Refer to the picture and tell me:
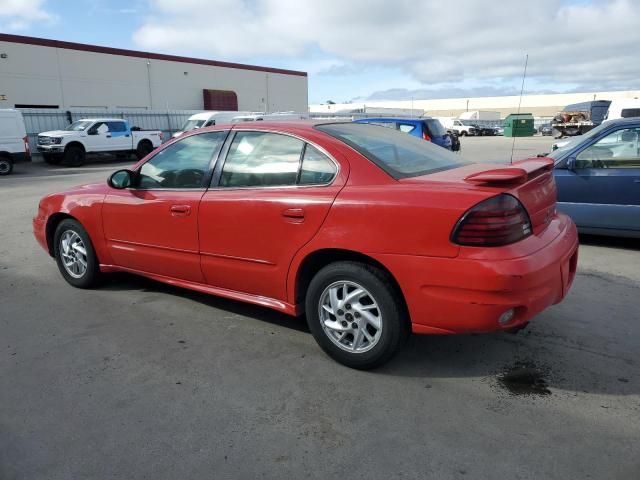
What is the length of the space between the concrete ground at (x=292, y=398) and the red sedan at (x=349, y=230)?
0.37 meters

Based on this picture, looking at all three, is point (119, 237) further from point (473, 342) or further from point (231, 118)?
point (231, 118)

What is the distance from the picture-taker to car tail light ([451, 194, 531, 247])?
2.77m

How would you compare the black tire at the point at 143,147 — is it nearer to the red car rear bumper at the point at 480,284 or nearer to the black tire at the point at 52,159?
the black tire at the point at 52,159

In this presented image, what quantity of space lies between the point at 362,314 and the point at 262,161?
133cm

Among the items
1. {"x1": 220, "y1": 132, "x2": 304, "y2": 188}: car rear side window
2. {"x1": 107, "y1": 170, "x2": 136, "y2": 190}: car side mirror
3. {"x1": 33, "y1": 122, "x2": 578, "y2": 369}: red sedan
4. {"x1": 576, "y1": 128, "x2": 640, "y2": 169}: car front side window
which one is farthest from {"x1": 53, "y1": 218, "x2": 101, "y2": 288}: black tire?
{"x1": 576, "y1": 128, "x2": 640, "y2": 169}: car front side window

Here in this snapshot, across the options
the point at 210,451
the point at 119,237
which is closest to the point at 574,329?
the point at 210,451

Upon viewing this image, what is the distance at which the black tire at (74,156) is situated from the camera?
19891 mm

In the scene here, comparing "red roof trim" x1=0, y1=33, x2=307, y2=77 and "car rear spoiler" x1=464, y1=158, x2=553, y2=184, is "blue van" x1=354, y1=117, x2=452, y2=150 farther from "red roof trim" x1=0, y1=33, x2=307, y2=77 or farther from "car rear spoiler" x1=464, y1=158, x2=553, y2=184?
"red roof trim" x1=0, y1=33, x2=307, y2=77

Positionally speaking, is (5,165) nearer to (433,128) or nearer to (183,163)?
(433,128)

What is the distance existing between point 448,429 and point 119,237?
3.19 metres

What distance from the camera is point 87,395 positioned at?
3.08m

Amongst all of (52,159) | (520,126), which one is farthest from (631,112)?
(52,159)

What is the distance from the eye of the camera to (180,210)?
13.0ft

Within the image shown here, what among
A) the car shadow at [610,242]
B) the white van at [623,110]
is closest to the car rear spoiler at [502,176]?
the car shadow at [610,242]
